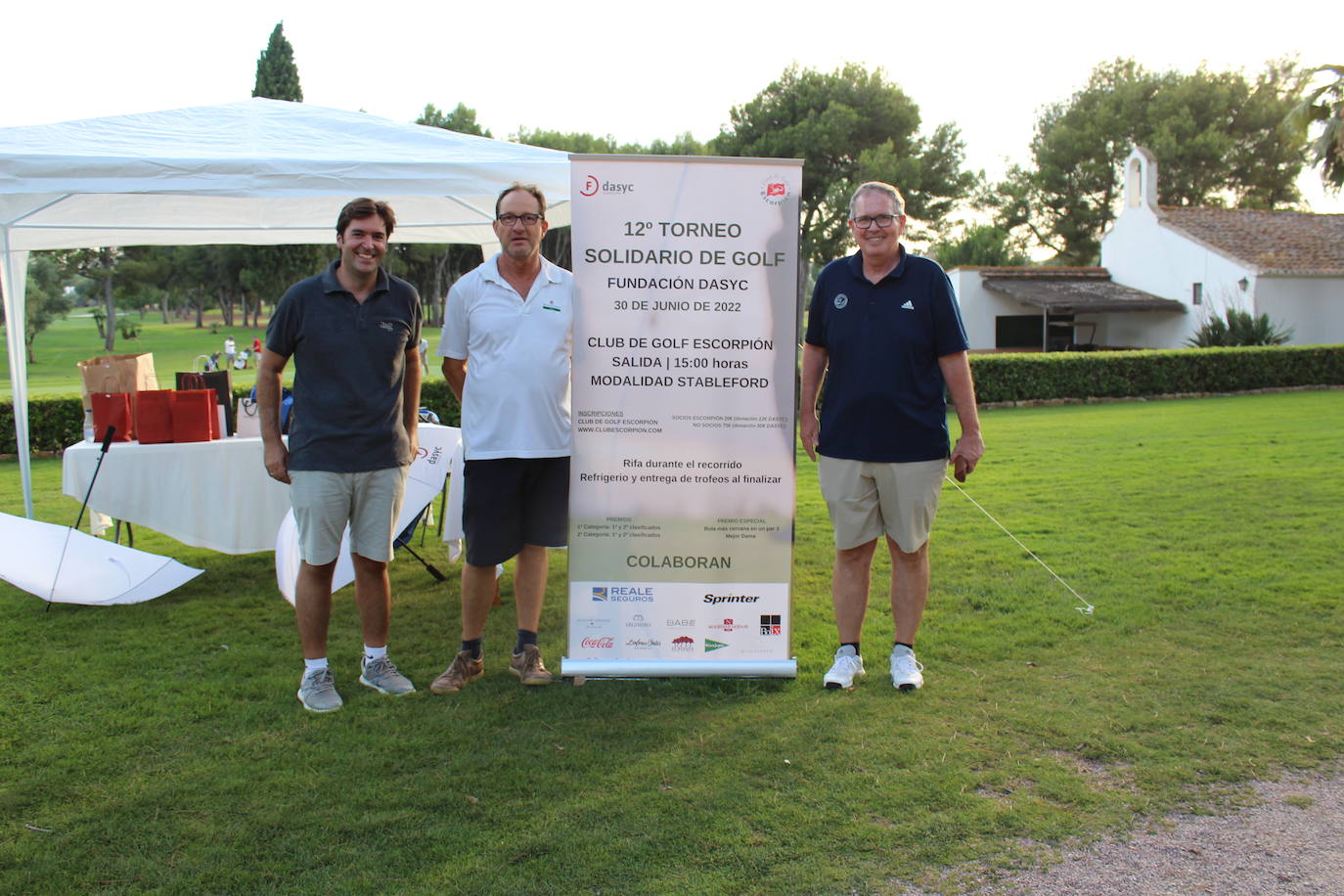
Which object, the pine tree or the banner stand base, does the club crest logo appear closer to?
the banner stand base

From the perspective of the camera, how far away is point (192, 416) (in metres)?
6.45

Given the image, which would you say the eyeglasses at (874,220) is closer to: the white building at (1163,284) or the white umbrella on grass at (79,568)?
the white umbrella on grass at (79,568)

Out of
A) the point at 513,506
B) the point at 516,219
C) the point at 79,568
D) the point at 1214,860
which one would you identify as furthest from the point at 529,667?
the point at 79,568

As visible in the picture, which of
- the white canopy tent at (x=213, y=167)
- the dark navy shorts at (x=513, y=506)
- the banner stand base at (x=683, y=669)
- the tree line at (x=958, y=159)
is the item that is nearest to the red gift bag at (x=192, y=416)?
the white canopy tent at (x=213, y=167)

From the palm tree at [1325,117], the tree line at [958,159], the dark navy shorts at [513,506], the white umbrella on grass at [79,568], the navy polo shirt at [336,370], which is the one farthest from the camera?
the tree line at [958,159]

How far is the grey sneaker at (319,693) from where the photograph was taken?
14.3ft

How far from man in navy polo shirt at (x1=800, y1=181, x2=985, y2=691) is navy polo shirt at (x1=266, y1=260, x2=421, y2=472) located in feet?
5.65

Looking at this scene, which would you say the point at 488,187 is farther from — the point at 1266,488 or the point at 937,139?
the point at 937,139

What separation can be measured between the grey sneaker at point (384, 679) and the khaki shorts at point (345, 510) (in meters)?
0.49

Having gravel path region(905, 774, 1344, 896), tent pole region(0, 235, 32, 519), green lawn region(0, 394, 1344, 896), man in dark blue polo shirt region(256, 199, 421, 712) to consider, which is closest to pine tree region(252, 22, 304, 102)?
tent pole region(0, 235, 32, 519)

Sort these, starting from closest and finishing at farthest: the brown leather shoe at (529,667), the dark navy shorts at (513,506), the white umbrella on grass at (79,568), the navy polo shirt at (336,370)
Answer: the navy polo shirt at (336,370) → the dark navy shorts at (513,506) → the brown leather shoe at (529,667) → the white umbrella on grass at (79,568)

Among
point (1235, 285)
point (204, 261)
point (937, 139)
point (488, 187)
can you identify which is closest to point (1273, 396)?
point (1235, 285)

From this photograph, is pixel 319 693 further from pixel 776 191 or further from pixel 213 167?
pixel 213 167

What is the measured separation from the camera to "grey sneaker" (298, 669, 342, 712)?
4.35 meters
